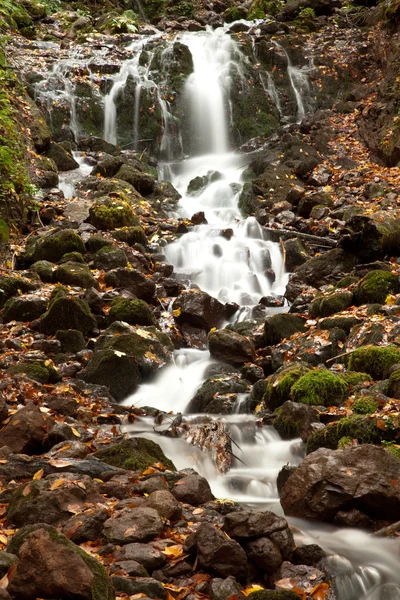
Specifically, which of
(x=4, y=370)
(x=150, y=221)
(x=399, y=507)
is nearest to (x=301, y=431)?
(x=399, y=507)

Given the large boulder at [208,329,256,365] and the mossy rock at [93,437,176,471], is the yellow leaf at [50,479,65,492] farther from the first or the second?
the large boulder at [208,329,256,365]

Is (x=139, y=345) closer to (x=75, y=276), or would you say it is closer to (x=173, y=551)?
(x=75, y=276)

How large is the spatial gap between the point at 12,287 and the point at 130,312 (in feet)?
7.15

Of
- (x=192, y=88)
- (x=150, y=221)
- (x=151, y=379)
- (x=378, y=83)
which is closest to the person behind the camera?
(x=151, y=379)

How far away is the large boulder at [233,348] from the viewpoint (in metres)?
9.23

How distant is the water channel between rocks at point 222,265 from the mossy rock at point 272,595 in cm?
76

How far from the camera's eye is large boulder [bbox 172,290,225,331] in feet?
35.1

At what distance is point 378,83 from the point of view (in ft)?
66.3

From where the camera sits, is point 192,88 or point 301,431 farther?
point 192,88

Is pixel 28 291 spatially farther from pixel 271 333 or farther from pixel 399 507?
pixel 399 507

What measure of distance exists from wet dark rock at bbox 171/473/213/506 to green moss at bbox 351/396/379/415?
6.88 ft

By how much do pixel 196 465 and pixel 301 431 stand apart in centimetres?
124

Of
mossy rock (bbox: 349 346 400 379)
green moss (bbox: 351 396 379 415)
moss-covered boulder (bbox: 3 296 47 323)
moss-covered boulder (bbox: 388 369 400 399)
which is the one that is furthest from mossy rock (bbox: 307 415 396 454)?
moss-covered boulder (bbox: 3 296 47 323)

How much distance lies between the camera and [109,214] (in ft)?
44.0
